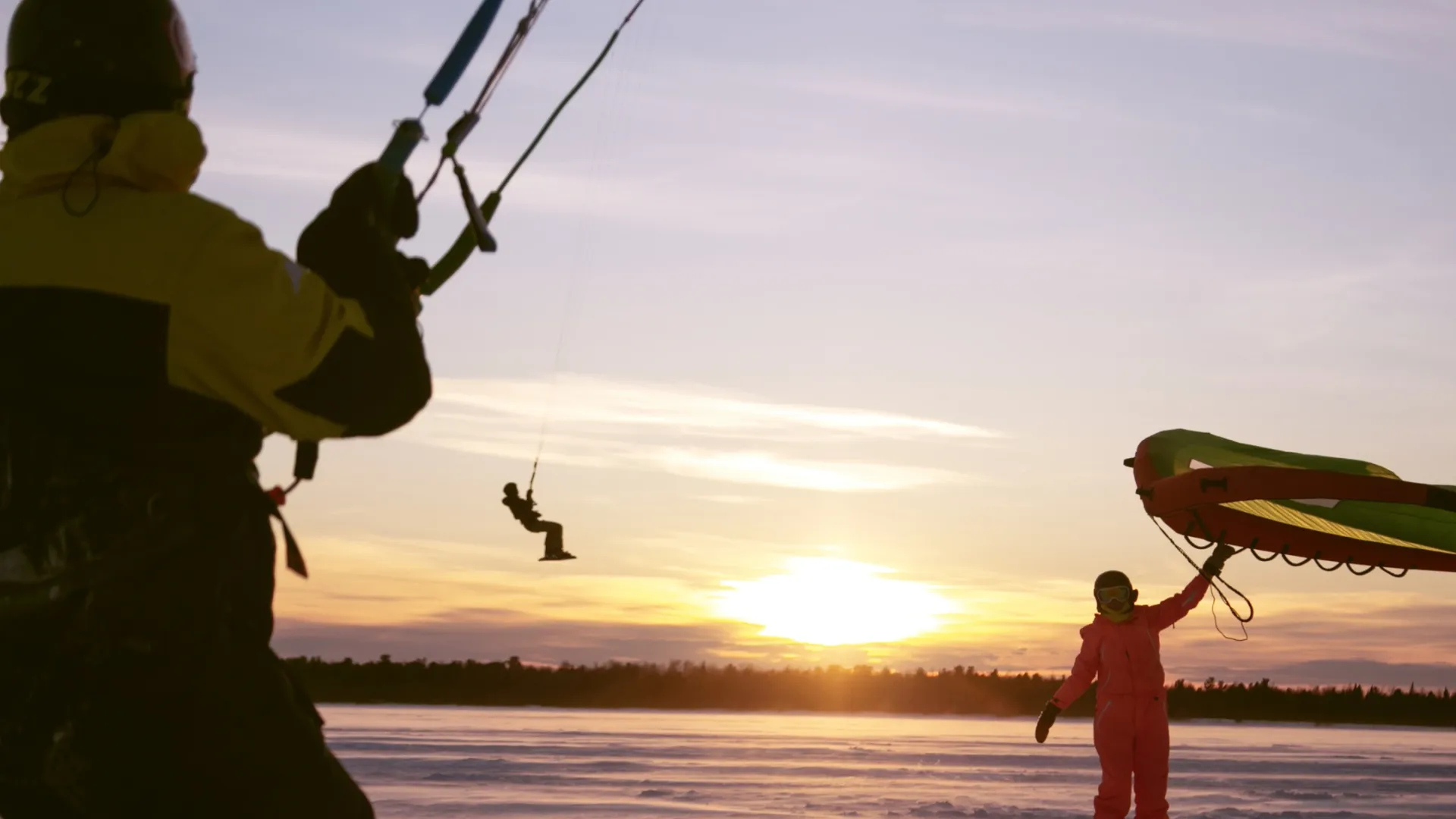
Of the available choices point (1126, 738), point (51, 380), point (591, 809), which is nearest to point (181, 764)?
point (51, 380)

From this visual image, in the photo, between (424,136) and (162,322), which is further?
(424,136)

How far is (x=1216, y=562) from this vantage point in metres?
10.5

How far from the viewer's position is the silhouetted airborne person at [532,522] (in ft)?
10.3

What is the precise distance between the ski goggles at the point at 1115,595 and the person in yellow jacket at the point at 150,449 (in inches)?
358

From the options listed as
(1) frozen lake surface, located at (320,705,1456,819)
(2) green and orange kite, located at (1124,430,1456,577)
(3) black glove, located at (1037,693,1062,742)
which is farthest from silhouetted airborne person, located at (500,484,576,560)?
(1) frozen lake surface, located at (320,705,1456,819)

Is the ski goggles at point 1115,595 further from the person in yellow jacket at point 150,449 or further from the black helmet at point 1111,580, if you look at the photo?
the person in yellow jacket at point 150,449

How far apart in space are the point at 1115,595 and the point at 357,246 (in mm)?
9147

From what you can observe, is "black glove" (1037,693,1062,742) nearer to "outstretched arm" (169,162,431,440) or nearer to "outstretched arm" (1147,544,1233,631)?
"outstretched arm" (1147,544,1233,631)

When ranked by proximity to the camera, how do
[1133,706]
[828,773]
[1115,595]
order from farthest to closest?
[828,773], [1115,595], [1133,706]

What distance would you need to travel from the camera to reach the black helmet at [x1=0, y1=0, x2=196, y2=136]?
1.87m

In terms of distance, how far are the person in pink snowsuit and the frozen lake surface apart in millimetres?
3521

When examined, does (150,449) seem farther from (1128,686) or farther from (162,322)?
(1128,686)

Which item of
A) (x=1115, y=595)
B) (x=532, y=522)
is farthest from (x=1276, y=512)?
(x=532, y=522)

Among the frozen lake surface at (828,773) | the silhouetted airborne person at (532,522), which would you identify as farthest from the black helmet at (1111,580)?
the silhouetted airborne person at (532,522)
